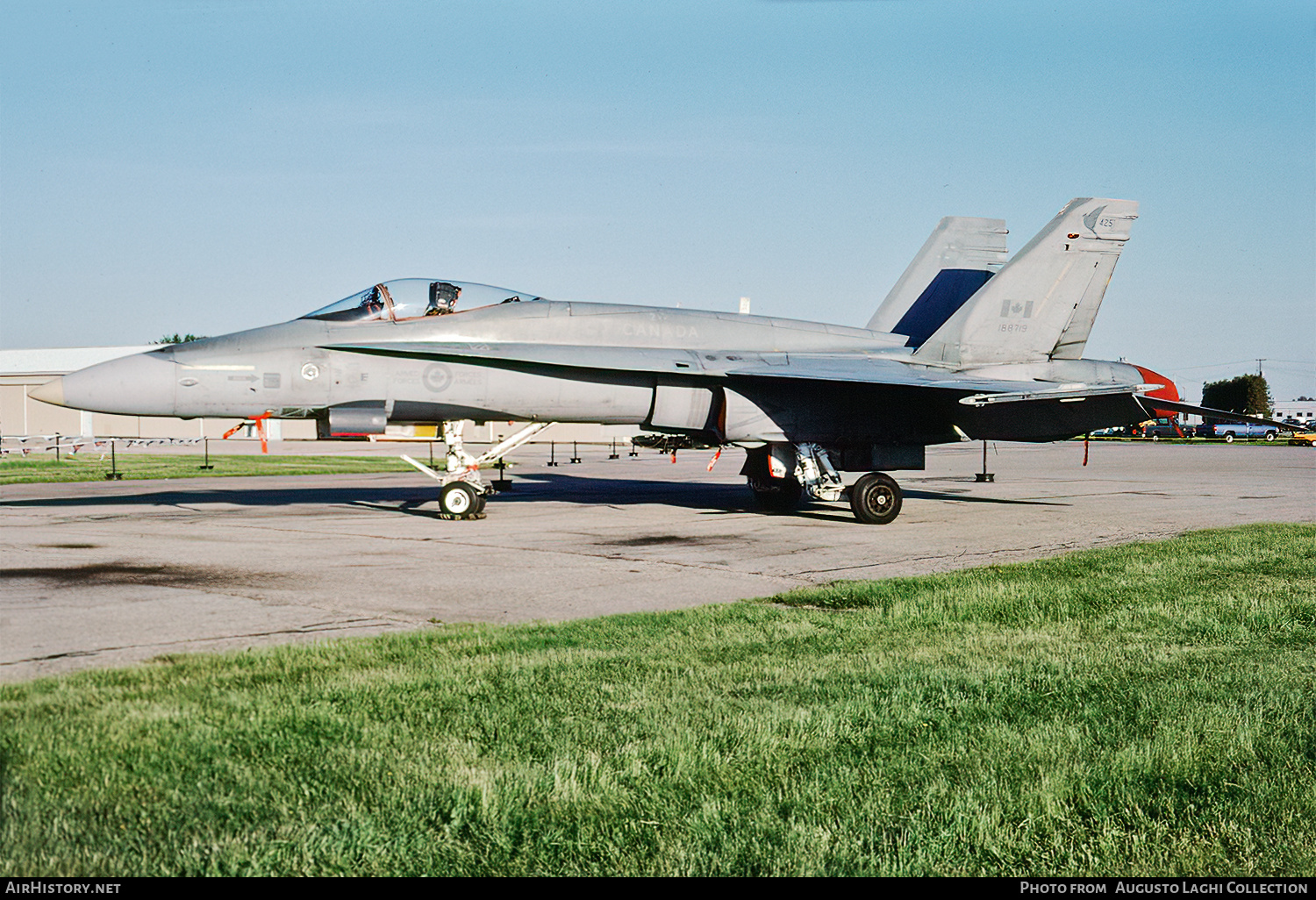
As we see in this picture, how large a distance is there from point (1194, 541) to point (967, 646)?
662 centimetres

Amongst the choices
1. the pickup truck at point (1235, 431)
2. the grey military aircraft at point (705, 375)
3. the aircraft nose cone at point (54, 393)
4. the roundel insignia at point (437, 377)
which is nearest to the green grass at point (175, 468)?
the aircraft nose cone at point (54, 393)

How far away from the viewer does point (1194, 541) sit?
11477 millimetres

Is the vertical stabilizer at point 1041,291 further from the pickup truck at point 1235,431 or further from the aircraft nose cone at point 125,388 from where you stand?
the pickup truck at point 1235,431

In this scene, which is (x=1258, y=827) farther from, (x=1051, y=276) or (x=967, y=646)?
(x=1051, y=276)

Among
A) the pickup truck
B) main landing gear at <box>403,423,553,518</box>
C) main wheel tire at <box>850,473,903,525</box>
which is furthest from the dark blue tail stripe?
the pickup truck

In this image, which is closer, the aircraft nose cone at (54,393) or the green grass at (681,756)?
the green grass at (681,756)

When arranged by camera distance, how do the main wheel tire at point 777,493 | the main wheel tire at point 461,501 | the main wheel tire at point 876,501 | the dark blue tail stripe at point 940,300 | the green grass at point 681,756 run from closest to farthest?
1. the green grass at point 681,756
2. the main wheel tire at point 461,501
3. the main wheel tire at point 876,501
4. the main wheel tire at point 777,493
5. the dark blue tail stripe at point 940,300

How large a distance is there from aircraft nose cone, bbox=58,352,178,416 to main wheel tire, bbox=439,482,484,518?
11.8 feet

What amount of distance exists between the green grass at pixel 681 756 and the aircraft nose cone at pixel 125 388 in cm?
792

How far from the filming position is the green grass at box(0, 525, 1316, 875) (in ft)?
10.5

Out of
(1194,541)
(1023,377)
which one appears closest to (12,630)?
(1194,541)

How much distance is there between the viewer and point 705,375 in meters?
14.4

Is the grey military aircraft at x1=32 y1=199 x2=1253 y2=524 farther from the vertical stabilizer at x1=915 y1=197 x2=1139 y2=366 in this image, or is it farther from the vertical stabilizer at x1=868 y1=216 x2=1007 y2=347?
the vertical stabilizer at x1=868 y1=216 x2=1007 y2=347

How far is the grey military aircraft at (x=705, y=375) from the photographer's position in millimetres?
13250
